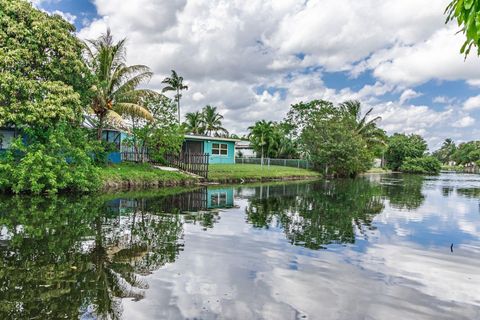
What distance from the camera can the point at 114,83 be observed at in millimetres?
23141

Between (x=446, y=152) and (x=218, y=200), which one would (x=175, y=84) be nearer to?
(x=218, y=200)

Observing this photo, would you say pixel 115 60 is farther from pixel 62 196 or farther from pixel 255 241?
pixel 255 241

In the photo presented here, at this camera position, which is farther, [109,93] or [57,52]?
[109,93]

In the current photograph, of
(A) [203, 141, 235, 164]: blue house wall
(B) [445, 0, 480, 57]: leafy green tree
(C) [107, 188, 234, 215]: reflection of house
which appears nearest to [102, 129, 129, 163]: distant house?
(C) [107, 188, 234, 215]: reflection of house

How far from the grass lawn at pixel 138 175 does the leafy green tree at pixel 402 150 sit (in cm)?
5300

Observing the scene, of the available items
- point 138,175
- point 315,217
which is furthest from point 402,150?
point 315,217

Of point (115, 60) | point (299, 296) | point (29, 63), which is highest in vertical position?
point (115, 60)

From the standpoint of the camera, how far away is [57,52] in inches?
677

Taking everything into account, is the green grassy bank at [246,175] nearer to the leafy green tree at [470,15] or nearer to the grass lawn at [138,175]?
the grass lawn at [138,175]

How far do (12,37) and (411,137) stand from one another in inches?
2831

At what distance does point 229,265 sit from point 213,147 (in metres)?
30.9

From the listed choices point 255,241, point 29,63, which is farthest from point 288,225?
point 29,63

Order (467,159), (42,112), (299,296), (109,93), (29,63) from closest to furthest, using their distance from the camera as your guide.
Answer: (299,296) < (42,112) < (29,63) < (109,93) < (467,159)

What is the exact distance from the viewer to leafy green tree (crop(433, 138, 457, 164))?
110 metres
